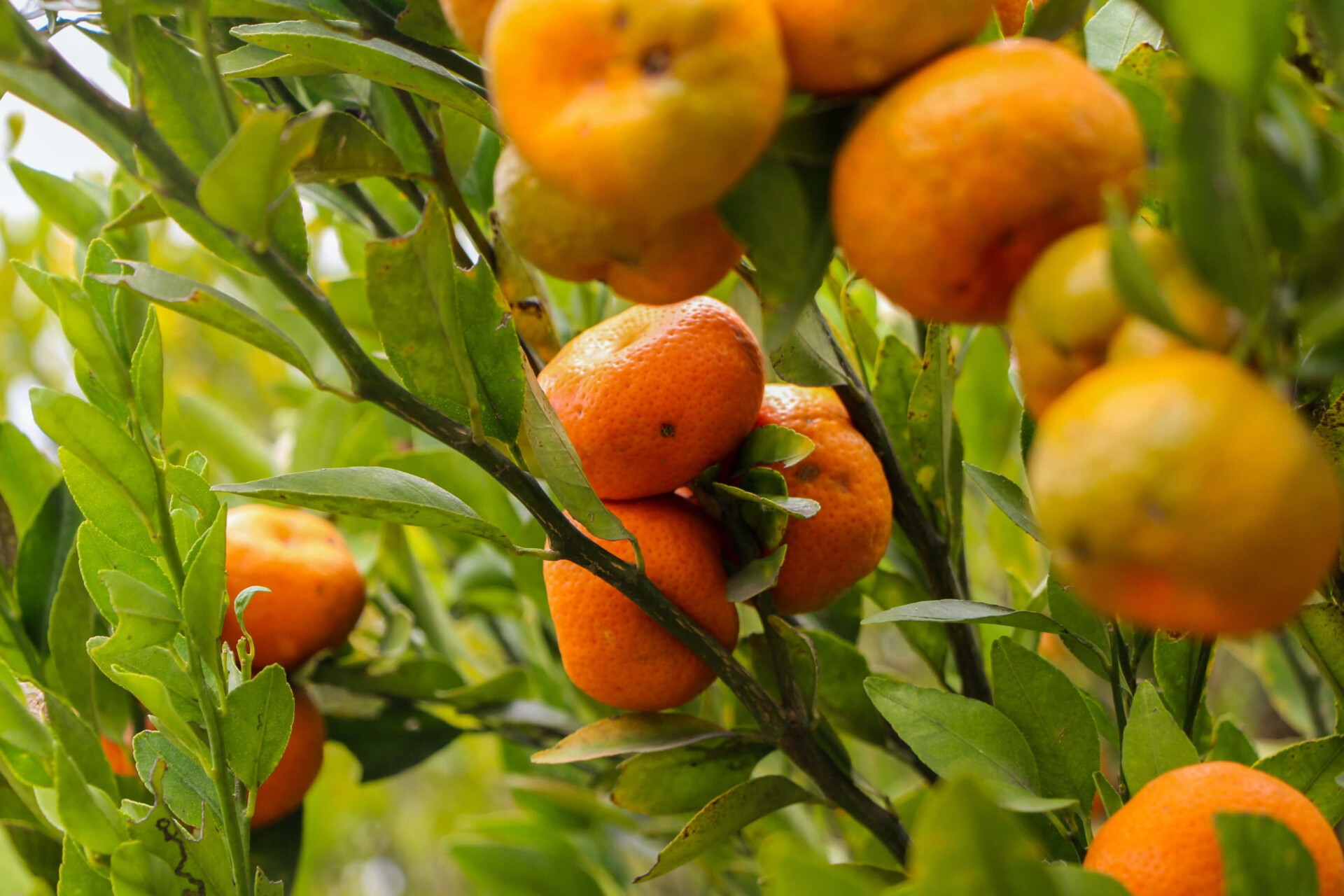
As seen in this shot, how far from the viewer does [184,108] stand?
364mm

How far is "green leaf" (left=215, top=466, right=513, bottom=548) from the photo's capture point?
38 cm

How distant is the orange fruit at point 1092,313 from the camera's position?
9.7 inches

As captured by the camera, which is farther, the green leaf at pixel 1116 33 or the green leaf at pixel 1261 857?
the green leaf at pixel 1116 33

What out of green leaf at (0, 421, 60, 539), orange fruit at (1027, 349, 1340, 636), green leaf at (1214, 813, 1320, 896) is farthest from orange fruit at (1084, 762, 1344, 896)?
green leaf at (0, 421, 60, 539)

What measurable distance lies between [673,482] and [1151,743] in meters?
0.22

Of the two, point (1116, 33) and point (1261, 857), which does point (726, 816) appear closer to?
point (1261, 857)

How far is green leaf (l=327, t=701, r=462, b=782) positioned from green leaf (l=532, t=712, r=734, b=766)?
232 mm

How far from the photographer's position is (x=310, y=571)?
25.4 inches

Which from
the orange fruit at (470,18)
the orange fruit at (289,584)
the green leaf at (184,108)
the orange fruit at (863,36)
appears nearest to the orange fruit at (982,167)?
the orange fruit at (863,36)

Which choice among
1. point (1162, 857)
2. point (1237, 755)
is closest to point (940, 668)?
point (1237, 755)

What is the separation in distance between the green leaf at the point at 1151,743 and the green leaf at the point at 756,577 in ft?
0.49

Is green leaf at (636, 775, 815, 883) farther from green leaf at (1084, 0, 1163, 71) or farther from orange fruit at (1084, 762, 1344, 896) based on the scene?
green leaf at (1084, 0, 1163, 71)

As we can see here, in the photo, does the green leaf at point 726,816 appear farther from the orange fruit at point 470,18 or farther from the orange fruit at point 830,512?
the orange fruit at point 470,18

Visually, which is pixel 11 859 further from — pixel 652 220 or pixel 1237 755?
pixel 1237 755
